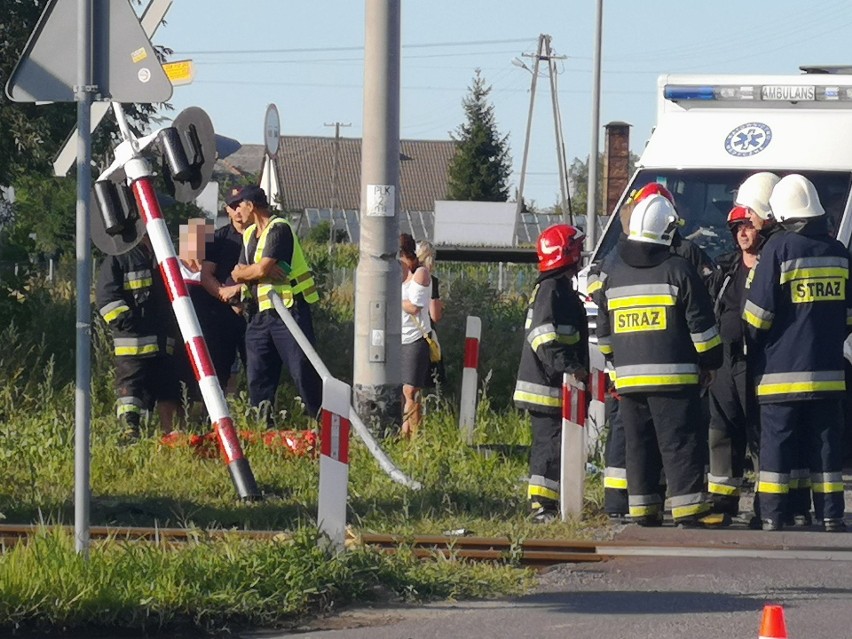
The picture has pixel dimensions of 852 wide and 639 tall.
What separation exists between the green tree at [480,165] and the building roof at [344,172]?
9.02m

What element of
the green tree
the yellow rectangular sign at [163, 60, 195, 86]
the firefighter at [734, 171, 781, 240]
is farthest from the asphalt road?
the green tree

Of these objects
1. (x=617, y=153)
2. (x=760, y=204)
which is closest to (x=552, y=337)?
(x=760, y=204)

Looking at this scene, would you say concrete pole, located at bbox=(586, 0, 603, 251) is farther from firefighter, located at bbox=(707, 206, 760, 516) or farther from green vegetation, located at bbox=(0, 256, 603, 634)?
firefighter, located at bbox=(707, 206, 760, 516)

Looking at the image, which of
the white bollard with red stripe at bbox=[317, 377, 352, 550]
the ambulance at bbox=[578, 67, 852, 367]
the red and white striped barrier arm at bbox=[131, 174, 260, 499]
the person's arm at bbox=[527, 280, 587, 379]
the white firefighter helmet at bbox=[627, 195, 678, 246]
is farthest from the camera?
the ambulance at bbox=[578, 67, 852, 367]

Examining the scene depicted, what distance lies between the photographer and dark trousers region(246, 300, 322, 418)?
11.4 meters

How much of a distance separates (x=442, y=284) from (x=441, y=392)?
13.4ft

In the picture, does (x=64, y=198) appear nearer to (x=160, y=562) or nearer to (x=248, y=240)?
Answer: (x=248, y=240)

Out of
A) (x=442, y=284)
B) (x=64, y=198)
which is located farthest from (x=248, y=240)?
(x=64, y=198)

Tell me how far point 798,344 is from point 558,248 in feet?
4.94

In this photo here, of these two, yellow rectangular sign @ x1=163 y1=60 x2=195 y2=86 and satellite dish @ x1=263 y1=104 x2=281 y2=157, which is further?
satellite dish @ x1=263 y1=104 x2=281 y2=157

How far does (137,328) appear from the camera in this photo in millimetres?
11664

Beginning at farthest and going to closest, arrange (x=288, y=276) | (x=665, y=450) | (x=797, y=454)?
(x=288, y=276)
(x=797, y=454)
(x=665, y=450)

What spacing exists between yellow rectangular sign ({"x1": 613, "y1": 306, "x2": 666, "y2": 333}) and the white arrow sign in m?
3.13

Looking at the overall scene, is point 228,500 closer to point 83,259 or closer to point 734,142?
point 83,259
